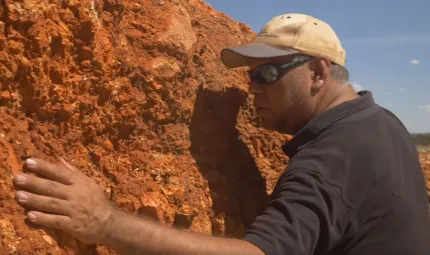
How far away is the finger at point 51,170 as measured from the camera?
213 centimetres

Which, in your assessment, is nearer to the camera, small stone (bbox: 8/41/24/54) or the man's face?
small stone (bbox: 8/41/24/54)

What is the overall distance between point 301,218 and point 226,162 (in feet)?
3.97

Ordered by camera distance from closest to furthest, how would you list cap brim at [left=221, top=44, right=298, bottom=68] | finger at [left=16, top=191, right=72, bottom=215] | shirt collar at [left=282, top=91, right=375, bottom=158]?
finger at [left=16, top=191, right=72, bottom=215] < shirt collar at [left=282, top=91, right=375, bottom=158] < cap brim at [left=221, top=44, right=298, bottom=68]

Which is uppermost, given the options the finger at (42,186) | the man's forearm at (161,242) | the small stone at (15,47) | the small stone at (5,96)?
the small stone at (15,47)

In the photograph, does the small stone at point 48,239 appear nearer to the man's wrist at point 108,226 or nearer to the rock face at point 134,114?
the rock face at point 134,114

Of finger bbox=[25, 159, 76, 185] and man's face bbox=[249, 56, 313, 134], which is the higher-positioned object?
man's face bbox=[249, 56, 313, 134]

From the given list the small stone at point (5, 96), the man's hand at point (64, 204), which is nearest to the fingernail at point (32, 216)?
the man's hand at point (64, 204)

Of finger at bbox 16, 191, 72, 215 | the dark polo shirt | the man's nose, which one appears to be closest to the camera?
finger at bbox 16, 191, 72, 215

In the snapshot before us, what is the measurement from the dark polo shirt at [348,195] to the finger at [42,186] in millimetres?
773

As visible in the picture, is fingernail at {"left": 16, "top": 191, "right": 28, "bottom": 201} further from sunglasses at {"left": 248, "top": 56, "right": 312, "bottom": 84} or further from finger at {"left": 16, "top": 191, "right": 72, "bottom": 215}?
sunglasses at {"left": 248, "top": 56, "right": 312, "bottom": 84}

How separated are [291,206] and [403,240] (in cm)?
67

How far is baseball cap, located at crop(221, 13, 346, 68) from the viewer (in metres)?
2.81

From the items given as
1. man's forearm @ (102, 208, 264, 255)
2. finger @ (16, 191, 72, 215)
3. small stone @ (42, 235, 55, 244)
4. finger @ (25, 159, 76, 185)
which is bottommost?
small stone @ (42, 235, 55, 244)

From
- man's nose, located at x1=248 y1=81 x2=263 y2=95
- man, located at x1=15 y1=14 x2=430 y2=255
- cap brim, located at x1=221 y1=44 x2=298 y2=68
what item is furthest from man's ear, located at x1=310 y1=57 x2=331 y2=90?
man's nose, located at x1=248 y1=81 x2=263 y2=95
